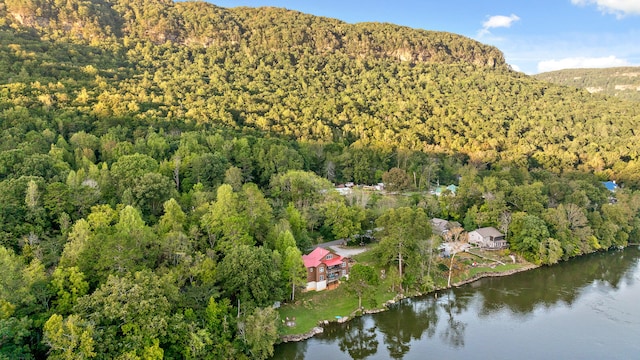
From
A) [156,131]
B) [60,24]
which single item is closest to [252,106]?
[156,131]

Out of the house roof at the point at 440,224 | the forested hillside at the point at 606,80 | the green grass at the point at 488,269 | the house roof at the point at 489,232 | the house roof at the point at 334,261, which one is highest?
the forested hillside at the point at 606,80

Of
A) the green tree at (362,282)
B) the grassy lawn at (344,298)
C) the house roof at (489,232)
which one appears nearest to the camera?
the grassy lawn at (344,298)

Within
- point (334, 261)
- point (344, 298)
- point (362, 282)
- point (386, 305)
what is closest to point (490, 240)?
point (386, 305)

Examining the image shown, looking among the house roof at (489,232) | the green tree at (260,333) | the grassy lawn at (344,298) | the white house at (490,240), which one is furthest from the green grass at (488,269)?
the green tree at (260,333)

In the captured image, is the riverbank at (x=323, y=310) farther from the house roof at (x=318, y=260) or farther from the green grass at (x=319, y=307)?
the house roof at (x=318, y=260)

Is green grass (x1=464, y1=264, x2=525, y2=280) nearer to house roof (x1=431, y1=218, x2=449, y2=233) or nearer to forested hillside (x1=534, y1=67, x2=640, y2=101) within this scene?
house roof (x1=431, y1=218, x2=449, y2=233)

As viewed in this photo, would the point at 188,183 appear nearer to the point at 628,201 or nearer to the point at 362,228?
the point at 362,228

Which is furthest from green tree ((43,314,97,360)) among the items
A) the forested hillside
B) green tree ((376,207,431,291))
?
the forested hillside

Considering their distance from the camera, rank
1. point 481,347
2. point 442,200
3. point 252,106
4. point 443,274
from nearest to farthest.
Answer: point 481,347
point 443,274
point 442,200
point 252,106
